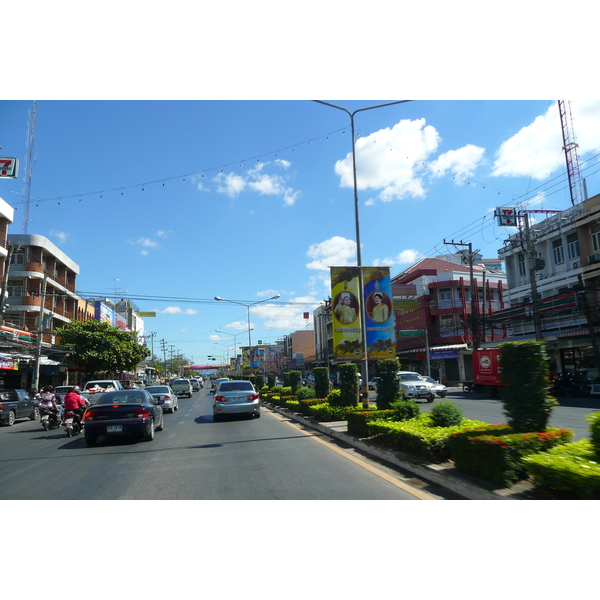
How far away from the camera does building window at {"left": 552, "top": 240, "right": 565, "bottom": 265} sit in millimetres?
34688

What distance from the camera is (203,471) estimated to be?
822cm

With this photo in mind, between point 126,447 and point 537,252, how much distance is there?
3402cm

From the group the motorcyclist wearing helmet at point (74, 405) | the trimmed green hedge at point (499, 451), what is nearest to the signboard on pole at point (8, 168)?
the motorcyclist wearing helmet at point (74, 405)

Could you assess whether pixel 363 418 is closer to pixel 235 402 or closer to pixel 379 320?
pixel 379 320

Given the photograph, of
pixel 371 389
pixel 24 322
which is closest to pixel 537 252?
pixel 371 389

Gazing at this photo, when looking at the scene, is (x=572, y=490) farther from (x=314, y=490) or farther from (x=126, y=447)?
(x=126, y=447)

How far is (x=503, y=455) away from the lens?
5.69 metres

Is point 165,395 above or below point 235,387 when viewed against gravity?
below

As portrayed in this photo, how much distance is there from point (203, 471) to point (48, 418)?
11.8 meters

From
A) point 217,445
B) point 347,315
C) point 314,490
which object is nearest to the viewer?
point 314,490

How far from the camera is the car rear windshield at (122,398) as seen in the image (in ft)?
41.7

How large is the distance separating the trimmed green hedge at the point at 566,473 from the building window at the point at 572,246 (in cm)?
3183

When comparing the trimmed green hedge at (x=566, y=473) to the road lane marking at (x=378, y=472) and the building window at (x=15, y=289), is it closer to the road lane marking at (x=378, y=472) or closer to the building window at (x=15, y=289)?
the road lane marking at (x=378, y=472)

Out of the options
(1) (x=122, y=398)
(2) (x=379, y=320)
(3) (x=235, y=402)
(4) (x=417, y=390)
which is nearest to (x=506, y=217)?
(4) (x=417, y=390)
